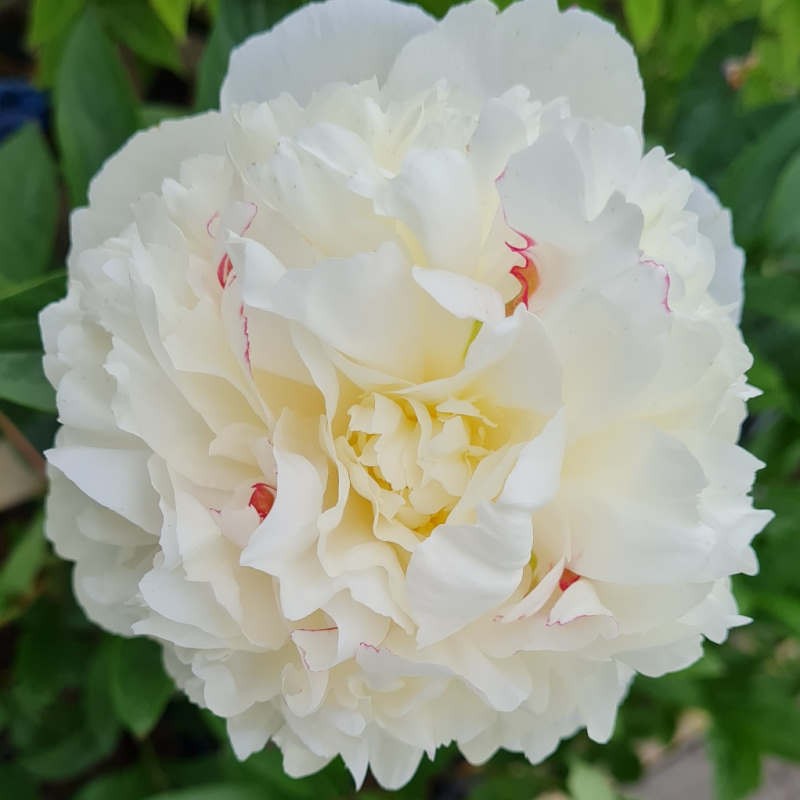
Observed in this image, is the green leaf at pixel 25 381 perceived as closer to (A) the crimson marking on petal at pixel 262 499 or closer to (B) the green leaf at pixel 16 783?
(A) the crimson marking on petal at pixel 262 499

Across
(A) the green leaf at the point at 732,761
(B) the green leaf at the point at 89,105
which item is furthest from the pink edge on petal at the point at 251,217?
(A) the green leaf at the point at 732,761

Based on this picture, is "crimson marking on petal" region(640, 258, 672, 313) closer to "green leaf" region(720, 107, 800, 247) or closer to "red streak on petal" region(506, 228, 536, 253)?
"red streak on petal" region(506, 228, 536, 253)

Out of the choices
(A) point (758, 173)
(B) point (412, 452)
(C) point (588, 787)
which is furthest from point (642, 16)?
(C) point (588, 787)

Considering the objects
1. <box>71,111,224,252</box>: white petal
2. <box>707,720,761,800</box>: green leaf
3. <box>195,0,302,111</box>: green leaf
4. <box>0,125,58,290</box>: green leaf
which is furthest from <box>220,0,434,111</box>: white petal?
<box>707,720,761,800</box>: green leaf

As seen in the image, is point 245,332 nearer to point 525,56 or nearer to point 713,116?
point 525,56

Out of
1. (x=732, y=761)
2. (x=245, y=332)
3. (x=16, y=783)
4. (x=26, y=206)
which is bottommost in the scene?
(x=16, y=783)
